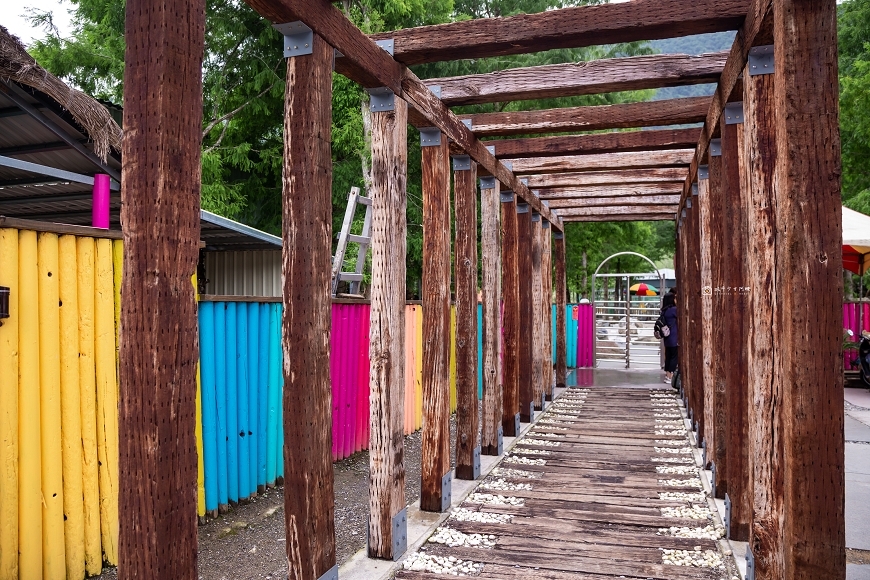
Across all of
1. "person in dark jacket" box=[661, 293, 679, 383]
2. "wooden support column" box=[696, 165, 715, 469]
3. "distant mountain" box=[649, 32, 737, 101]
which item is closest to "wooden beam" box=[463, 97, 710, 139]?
"wooden support column" box=[696, 165, 715, 469]

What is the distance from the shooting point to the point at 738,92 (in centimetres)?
402

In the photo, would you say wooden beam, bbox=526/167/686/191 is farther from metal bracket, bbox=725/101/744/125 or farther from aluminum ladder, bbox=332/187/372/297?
metal bracket, bbox=725/101/744/125

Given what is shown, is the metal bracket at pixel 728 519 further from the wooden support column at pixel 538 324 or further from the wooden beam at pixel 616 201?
the wooden beam at pixel 616 201

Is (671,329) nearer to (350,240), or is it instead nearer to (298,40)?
(350,240)

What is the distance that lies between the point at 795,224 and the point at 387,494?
2500mm

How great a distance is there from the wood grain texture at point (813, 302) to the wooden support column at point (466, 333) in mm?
3045

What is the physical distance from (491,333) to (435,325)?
71.5 inches

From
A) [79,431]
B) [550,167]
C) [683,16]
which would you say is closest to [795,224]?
[683,16]

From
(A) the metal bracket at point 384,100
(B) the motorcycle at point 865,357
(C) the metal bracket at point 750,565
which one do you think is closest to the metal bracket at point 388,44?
(A) the metal bracket at point 384,100

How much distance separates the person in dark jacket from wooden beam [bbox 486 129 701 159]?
583 centimetres

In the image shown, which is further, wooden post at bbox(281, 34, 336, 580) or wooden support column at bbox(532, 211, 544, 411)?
wooden support column at bbox(532, 211, 544, 411)

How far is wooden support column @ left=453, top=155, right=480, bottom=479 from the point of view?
215 inches

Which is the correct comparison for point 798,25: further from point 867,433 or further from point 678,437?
point 867,433

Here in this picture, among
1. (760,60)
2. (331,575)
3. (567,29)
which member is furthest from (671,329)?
(331,575)
